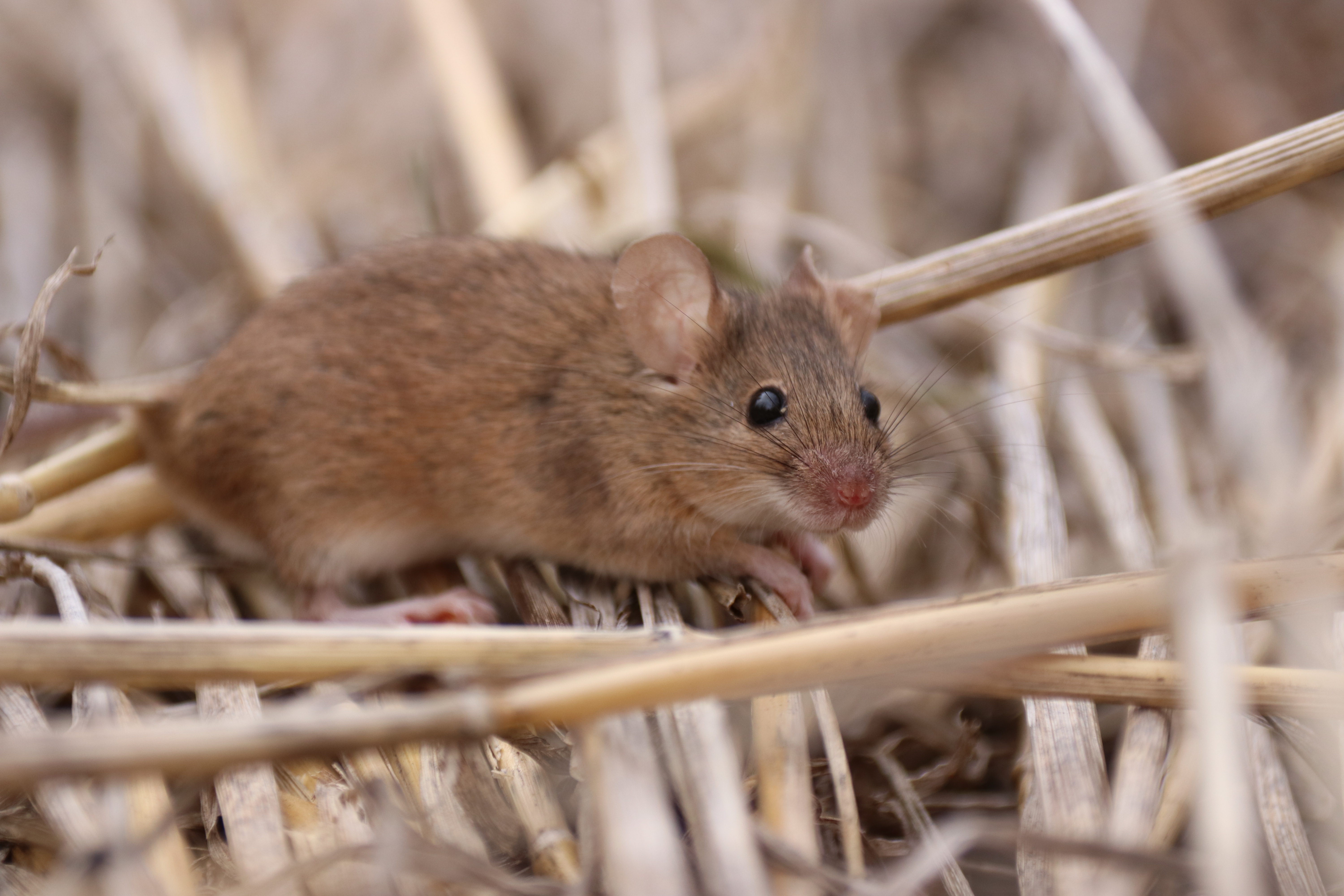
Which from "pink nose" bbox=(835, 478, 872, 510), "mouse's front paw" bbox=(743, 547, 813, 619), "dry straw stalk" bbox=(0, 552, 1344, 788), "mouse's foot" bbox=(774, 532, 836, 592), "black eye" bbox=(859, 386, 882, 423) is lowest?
"dry straw stalk" bbox=(0, 552, 1344, 788)

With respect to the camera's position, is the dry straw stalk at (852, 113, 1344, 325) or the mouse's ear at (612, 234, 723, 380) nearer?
the dry straw stalk at (852, 113, 1344, 325)

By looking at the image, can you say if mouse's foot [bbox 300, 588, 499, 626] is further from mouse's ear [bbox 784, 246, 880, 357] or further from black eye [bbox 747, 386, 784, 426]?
mouse's ear [bbox 784, 246, 880, 357]

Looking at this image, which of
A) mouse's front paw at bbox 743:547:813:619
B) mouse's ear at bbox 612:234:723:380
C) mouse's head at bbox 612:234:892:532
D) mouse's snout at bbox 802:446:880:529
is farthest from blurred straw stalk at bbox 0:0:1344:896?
mouse's ear at bbox 612:234:723:380

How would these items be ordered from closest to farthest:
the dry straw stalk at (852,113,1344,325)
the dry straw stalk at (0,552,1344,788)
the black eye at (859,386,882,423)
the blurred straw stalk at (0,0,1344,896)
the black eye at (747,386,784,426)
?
the dry straw stalk at (0,552,1344,788)
the blurred straw stalk at (0,0,1344,896)
the dry straw stalk at (852,113,1344,325)
the black eye at (747,386,784,426)
the black eye at (859,386,882,423)

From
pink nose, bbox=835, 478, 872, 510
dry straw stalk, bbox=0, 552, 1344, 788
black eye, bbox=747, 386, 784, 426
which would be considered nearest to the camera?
dry straw stalk, bbox=0, 552, 1344, 788

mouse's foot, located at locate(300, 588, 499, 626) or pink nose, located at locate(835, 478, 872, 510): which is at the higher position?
pink nose, located at locate(835, 478, 872, 510)

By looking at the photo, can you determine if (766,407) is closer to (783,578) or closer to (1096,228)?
(783,578)
